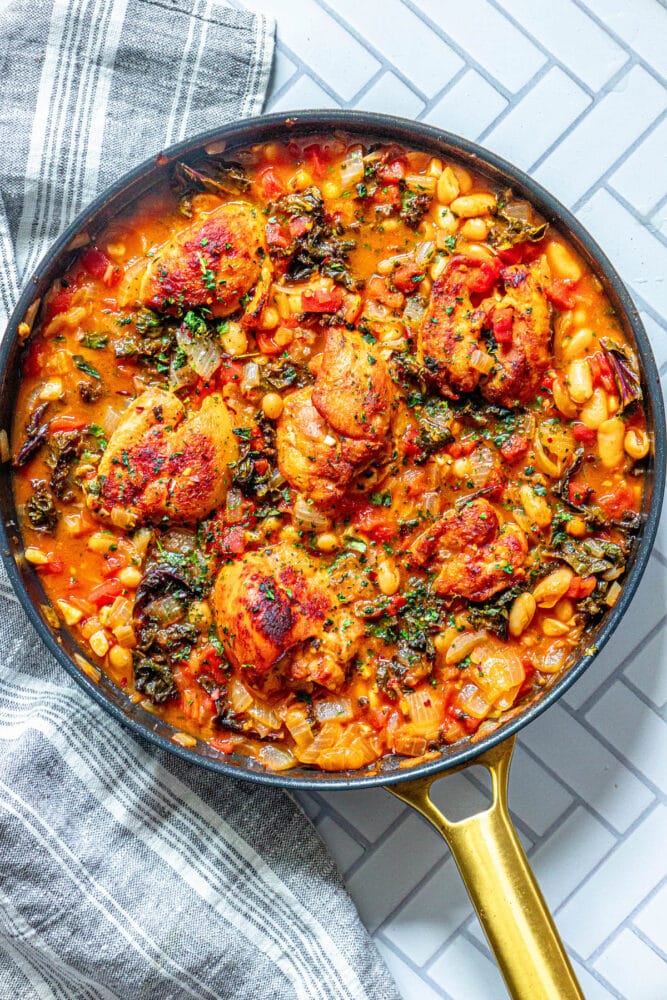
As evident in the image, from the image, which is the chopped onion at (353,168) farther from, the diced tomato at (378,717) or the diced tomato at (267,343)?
the diced tomato at (378,717)

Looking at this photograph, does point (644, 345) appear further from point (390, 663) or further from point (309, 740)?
point (309, 740)

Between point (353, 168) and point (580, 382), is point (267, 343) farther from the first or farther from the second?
point (580, 382)

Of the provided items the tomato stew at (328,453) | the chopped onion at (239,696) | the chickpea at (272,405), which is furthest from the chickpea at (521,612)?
the chickpea at (272,405)

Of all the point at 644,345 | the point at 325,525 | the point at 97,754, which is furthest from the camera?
the point at 97,754

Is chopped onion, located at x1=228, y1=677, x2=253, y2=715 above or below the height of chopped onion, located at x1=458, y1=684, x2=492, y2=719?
below

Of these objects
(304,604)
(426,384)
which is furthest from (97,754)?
(426,384)

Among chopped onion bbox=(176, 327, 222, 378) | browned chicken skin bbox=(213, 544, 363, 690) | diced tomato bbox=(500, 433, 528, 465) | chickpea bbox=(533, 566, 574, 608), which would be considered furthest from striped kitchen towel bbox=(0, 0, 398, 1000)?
diced tomato bbox=(500, 433, 528, 465)

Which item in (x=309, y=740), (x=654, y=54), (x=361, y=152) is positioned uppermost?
(x=654, y=54)

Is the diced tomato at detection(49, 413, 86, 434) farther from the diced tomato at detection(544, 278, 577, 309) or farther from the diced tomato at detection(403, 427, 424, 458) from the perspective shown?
the diced tomato at detection(544, 278, 577, 309)
